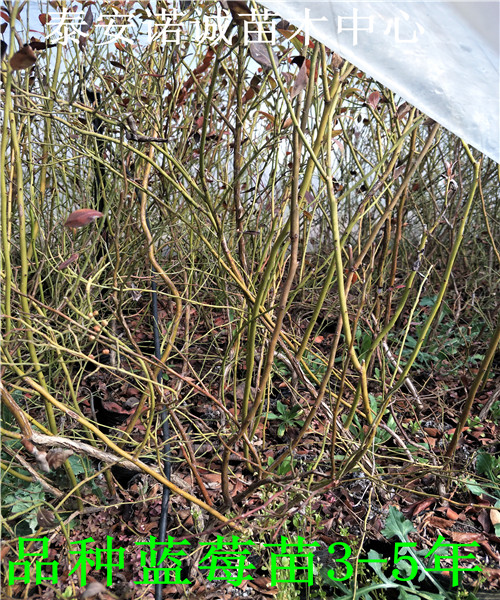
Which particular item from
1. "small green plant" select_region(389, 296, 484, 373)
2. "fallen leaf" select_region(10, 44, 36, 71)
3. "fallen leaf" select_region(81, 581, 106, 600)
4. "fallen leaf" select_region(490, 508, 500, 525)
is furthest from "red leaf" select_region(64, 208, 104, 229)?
"small green plant" select_region(389, 296, 484, 373)

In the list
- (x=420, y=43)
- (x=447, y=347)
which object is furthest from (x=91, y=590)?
(x=447, y=347)

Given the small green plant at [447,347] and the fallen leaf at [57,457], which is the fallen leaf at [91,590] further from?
the small green plant at [447,347]

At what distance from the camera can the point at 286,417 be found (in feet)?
6.66

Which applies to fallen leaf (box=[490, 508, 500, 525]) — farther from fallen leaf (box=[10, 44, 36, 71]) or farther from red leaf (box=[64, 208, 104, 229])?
fallen leaf (box=[10, 44, 36, 71])

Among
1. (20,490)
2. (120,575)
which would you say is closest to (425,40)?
(120,575)

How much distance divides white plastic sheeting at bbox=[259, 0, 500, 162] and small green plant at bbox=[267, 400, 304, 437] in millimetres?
1319

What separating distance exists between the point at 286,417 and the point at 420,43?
143cm

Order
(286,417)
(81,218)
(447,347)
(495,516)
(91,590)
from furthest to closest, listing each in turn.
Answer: (447,347) < (286,417) < (495,516) < (81,218) < (91,590)

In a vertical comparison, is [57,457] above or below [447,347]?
below

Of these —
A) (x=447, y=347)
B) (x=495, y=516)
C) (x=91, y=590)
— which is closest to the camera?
(x=91, y=590)

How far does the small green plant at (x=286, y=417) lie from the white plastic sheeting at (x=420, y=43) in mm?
1319

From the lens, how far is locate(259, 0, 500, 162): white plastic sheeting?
35.5 inches

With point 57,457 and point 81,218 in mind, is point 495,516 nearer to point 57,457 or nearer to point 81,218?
point 57,457

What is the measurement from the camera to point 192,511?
5.34ft
